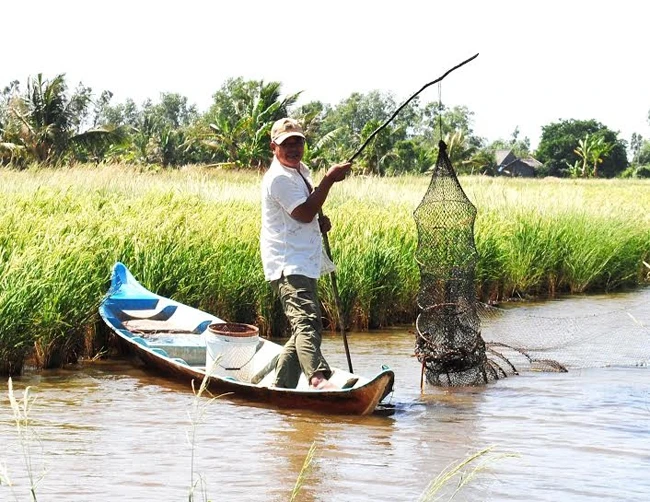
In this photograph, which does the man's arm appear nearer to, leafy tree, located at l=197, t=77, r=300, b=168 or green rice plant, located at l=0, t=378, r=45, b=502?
green rice plant, located at l=0, t=378, r=45, b=502

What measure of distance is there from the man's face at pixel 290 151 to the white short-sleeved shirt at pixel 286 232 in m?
0.05

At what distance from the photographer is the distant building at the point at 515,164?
3329 inches

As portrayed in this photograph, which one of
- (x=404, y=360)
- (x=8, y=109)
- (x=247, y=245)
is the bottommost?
(x=404, y=360)

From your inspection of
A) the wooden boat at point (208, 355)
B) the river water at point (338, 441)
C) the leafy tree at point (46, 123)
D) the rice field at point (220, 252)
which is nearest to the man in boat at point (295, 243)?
the wooden boat at point (208, 355)

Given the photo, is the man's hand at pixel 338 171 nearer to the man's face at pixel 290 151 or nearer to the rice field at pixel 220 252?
the man's face at pixel 290 151

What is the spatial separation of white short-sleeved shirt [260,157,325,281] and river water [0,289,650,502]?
105 cm

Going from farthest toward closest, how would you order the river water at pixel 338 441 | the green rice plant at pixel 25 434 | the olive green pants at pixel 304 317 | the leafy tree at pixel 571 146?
1. the leafy tree at pixel 571 146
2. the olive green pants at pixel 304 317
3. the river water at pixel 338 441
4. the green rice plant at pixel 25 434

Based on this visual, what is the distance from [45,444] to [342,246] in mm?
6182

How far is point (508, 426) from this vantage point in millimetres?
6793

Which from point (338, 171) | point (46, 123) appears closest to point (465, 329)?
point (338, 171)

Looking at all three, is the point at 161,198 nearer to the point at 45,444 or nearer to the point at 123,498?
the point at 45,444

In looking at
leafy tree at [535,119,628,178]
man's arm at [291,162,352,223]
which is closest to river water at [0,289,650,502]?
man's arm at [291,162,352,223]

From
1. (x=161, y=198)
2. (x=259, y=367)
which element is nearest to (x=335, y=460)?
(x=259, y=367)

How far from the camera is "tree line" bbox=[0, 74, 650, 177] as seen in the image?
33406 millimetres
